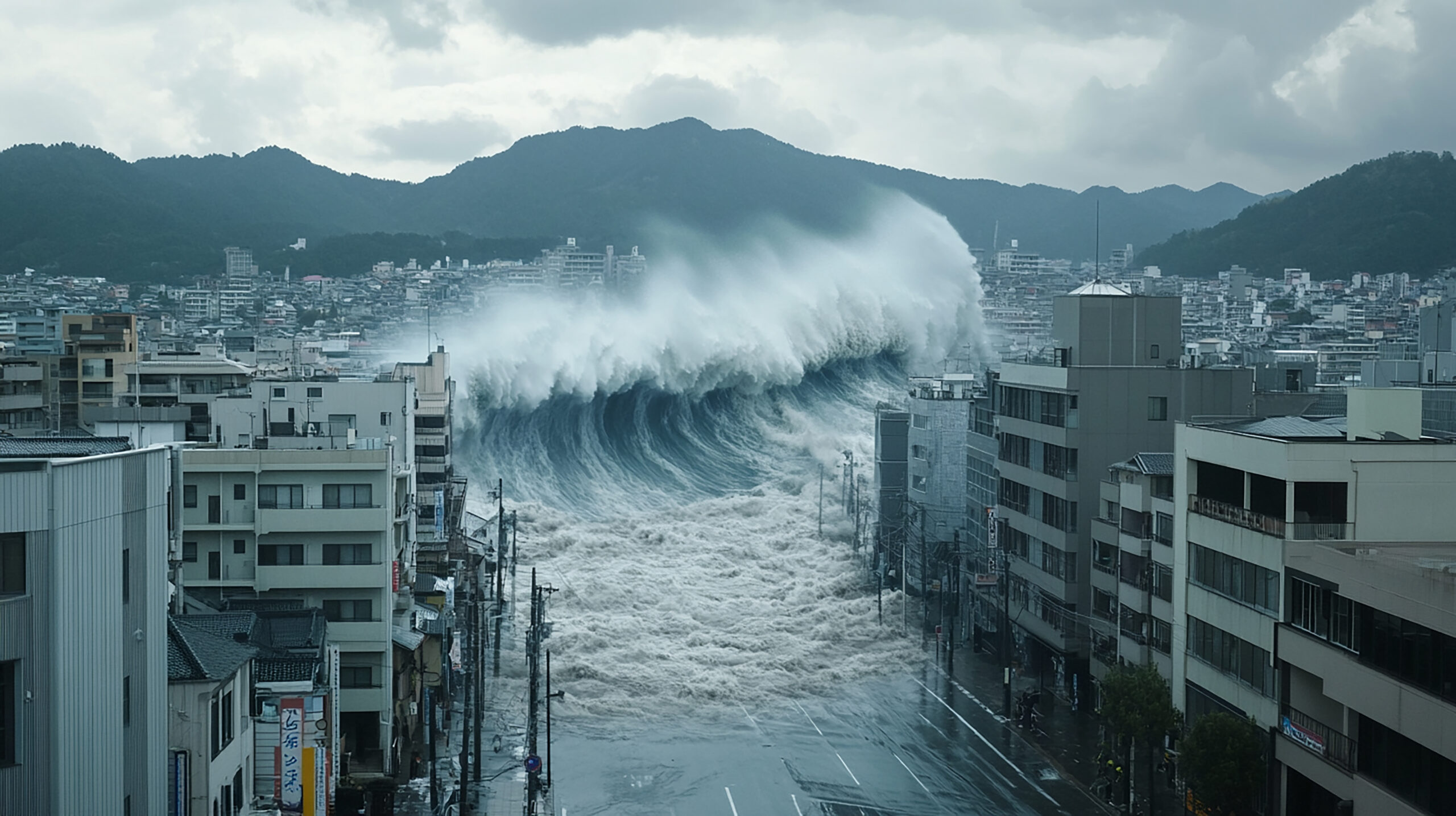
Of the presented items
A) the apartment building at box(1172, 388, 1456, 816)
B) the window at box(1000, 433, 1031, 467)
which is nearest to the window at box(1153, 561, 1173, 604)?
the apartment building at box(1172, 388, 1456, 816)

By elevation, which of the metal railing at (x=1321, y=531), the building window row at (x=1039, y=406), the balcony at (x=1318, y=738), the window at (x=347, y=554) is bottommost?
the balcony at (x=1318, y=738)

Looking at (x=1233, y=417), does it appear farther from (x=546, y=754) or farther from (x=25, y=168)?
(x=25, y=168)

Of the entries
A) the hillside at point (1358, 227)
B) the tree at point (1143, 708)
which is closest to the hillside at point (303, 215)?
the hillside at point (1358, 227)

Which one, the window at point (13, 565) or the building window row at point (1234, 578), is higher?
the window at point (13, 565)

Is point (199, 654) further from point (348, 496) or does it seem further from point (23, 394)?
point (23, 394)

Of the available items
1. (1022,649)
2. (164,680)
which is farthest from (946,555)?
(164,680)

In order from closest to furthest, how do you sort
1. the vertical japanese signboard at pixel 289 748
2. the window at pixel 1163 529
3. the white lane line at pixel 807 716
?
the vertical japanese signboard at pixel 289 748, the window at pixel 1163 529, the white lane line at pixel 807 716

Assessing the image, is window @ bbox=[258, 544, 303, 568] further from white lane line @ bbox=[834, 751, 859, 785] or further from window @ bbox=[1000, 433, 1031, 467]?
window @ bbox=[1000, 433, 1031, 467]

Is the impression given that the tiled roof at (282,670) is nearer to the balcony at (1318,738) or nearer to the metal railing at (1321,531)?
the balcony at (1318,738)
